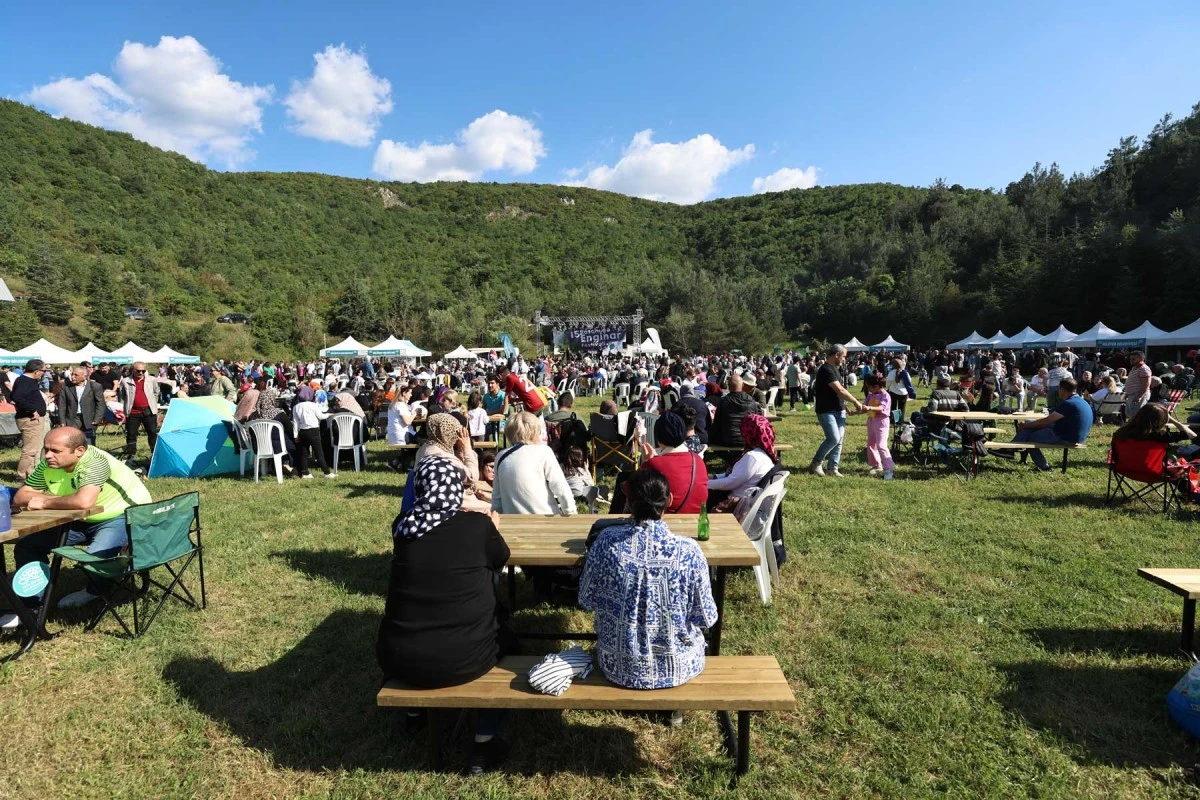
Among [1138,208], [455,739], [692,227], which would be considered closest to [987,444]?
[455,739]

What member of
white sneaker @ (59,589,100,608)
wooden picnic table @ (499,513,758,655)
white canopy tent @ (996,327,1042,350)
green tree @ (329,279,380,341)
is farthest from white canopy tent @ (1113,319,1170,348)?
green tree @ (329,279,380,341)

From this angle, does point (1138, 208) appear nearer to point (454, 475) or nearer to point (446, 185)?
point (454, 475)

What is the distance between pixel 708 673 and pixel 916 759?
988mm

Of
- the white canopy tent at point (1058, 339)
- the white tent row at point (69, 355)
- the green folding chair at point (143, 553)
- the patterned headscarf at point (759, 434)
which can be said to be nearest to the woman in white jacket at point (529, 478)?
the patterned headscarf at point (759, 434)

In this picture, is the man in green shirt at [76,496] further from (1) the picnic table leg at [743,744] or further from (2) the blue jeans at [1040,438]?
(2) the blue jeans at [1040,438]

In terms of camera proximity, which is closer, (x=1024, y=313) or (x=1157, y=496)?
(x=1157, y=496)

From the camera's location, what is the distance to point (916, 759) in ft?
8.36

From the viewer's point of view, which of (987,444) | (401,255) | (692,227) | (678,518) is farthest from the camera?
(692,227)

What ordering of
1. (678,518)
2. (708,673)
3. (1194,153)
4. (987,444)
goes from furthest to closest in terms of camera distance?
(1194,153)
(987,444)
(678,518)
(708,673)

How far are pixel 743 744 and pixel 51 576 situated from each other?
3.98 metres

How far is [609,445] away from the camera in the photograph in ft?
23.2

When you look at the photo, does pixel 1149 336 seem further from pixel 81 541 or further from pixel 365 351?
pixel 365 351

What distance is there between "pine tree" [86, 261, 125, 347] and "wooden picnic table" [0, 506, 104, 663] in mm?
49372

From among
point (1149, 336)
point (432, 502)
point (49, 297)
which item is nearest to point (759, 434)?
point (432, 502)
